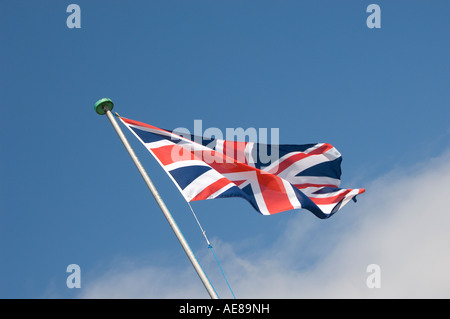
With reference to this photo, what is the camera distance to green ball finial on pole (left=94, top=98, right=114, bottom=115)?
16.0 metres

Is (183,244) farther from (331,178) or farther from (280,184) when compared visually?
(331,178)

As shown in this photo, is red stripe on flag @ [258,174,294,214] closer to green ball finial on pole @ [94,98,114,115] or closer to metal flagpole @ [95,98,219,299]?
metal flagpole @ [95,98,219,299]

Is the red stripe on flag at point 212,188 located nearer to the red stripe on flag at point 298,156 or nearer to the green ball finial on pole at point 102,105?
the red stripe on flag at point 298,156

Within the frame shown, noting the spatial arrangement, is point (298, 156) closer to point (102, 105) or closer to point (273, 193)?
point (273, 193)

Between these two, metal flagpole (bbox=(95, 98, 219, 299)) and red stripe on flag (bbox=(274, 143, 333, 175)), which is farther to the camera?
red stripe on flag (bbox=(274, 143, 333, 175))

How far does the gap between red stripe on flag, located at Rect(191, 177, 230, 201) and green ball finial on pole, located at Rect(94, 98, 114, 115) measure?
3880 mm

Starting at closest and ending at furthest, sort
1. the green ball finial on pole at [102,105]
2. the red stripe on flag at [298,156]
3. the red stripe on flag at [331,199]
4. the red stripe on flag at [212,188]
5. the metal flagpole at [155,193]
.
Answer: the metal flagpole at [155,193] → the red stripe on flag at [212,188] → the green ball finial on pole at [102,105] → the red stripe on flag at [331,199] → the red stripe on flag at [298,156]

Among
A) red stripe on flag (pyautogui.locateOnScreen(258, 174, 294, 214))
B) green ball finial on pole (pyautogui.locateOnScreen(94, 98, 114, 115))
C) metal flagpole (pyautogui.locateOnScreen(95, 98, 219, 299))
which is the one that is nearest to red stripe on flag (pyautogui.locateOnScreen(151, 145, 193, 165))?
metal flagpole (pyautogui.locateOnScreen(95, 98, 219, 299))

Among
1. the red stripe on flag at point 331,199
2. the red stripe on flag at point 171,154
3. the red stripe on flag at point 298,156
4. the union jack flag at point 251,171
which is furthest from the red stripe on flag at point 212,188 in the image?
the red stripe on flag at point 331,199

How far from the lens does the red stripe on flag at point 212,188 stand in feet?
47.6

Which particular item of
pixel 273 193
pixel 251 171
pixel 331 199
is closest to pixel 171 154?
pixel 251 171

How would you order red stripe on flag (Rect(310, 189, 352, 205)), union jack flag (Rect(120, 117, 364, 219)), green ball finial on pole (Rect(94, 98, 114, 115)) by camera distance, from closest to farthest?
union jack flag (Rect(120, 117, 364, 219))
green ball finial on pole (Rect(94, 98, 114, 115))
red stripe on flag (Rect(310, 189, 352, 205))

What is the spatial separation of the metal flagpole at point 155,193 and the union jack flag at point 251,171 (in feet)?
2.63

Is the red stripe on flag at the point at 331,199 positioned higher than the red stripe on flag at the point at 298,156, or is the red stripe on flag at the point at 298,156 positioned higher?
the red stripe on flag at the point at 298,156
